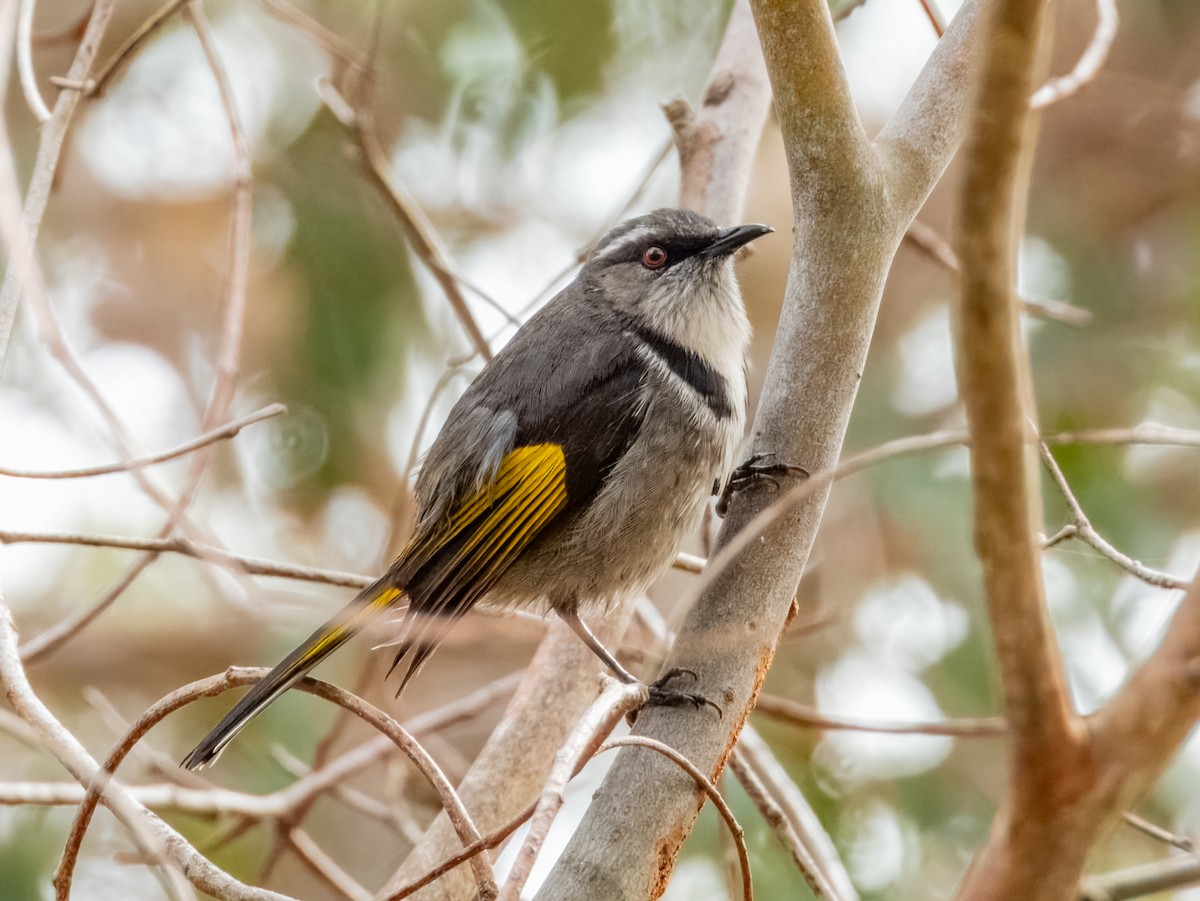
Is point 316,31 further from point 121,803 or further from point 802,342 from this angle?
point 121,803

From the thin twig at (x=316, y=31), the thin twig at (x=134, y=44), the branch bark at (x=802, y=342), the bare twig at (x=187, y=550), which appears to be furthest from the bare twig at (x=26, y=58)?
the branch bark at (x=802, y=342)

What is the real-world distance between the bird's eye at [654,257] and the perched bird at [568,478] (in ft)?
0.84

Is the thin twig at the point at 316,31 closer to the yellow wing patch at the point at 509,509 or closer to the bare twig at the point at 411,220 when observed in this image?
the bare twig at the point at 411,220

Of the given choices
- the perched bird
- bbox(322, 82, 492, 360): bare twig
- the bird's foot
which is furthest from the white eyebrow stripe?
the bird's foot

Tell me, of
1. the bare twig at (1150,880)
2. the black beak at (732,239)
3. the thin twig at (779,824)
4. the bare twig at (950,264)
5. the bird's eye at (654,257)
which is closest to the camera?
the bare twig at (1150,880)

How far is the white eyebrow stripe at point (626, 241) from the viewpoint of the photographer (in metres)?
3.78

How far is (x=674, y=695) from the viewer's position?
2104 millimetres

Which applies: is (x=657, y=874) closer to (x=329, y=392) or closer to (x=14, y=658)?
(x=14, y=658)

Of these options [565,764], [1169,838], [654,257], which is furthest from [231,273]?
[1169,838]

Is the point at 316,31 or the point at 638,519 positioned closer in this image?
the point at 638,519

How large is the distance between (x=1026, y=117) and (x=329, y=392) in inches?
187

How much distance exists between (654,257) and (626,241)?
13 centimetres

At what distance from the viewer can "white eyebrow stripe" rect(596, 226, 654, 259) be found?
378cm

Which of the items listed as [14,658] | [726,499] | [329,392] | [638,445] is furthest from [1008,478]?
[329,392]
